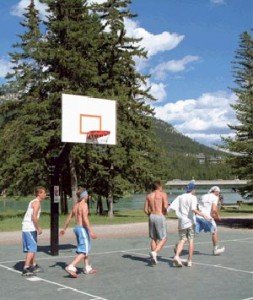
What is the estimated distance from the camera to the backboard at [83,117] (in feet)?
46.2

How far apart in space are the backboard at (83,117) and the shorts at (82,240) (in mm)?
4070

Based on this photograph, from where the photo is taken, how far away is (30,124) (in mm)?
31328

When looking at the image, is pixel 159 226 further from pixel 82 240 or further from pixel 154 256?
pixel 82 240

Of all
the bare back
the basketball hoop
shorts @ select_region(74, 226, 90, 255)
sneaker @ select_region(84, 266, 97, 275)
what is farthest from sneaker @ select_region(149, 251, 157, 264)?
the basketball hoop

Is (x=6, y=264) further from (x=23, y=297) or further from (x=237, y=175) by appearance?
(x=237, y=175)

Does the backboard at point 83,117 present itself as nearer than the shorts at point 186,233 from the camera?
No

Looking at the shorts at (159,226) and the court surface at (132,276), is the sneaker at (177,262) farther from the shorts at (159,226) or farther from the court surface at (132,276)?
the shorts at (159,226)

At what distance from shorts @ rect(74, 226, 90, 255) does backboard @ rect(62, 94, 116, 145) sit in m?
4.07

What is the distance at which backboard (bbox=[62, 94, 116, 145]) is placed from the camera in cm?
1407

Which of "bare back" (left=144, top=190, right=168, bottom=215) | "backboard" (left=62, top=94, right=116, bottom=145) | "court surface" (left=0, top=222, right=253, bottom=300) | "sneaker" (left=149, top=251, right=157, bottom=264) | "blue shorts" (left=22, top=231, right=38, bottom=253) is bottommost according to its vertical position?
"court surface" (left=0, top=222, right=253, bottom=300)

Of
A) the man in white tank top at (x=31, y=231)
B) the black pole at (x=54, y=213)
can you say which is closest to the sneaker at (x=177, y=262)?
the man in white tank top at (x=31, y=231)

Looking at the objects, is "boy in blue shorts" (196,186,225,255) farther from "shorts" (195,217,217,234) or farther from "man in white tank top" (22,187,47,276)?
"man in white tank top" (22,187,47,276)

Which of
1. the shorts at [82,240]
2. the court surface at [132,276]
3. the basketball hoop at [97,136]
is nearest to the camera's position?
the court surface at [132,276]

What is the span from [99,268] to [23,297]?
10.3 ft
